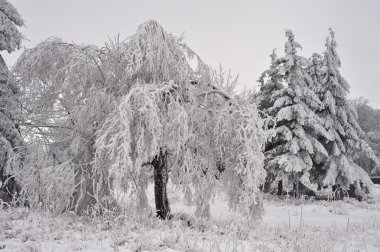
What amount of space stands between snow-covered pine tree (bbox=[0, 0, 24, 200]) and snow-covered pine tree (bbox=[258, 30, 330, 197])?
13.8 meters

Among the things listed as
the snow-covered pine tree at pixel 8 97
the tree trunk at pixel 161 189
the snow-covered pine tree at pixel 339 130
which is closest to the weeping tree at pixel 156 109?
the tree trunk at pixel 161 189

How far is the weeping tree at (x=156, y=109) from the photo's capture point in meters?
8.08

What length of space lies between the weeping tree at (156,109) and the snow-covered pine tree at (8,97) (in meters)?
2.20

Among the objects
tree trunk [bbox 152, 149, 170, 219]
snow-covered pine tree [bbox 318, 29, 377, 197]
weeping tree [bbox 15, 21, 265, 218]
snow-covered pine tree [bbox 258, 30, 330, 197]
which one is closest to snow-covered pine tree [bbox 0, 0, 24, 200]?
weeping tree [bbox 15, 21, 265, 218]

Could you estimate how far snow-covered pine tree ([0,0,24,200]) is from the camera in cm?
1116

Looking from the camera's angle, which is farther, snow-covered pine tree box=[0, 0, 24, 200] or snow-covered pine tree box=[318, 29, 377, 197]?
snow-covered pine tree box=[318, 29, 377, 197]

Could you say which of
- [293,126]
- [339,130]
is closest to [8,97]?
[293,126]

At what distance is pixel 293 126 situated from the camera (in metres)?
21.3

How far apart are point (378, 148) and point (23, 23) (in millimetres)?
41254

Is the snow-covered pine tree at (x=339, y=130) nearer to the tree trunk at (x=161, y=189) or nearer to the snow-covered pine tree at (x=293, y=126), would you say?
the snow-covered pine tree at (x=293, y=126)

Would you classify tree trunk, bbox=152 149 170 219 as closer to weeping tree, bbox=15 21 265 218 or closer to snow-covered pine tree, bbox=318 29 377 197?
weeping tree, bbox=15 21 265 218

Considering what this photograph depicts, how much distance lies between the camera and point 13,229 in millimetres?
5629

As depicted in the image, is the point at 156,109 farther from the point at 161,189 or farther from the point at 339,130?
the point at 339,130

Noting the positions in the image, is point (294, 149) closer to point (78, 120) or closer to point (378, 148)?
point (78, 120)
